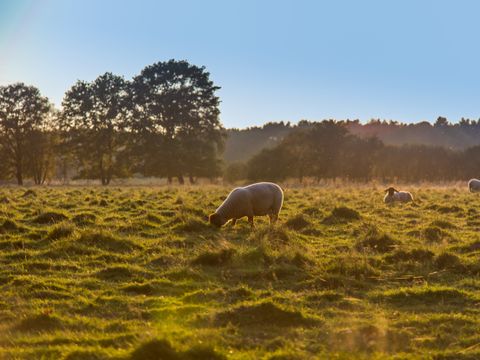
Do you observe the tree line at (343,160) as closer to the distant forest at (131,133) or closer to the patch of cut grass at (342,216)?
the distant forest at (131,133)

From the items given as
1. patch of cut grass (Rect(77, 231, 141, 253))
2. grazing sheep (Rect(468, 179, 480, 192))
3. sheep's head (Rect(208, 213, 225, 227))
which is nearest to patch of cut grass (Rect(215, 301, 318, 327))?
patch of cut grass (Rect(77, 231, 141, 253))

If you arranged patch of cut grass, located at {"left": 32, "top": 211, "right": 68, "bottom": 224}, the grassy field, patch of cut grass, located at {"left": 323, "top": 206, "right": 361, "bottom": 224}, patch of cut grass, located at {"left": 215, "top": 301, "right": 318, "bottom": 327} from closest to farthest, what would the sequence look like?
the grassy field, patch of cut grass, located at {"left": 215, "top": 301, "right": 318, "bottom": 327}, patch of cut grass, located at {"left": 32, "top": 211, "right": 68, "bottom": 224}, patch of cut grass, located at {"left": 323, "top": 206, "right": 361, "bottom": 224}

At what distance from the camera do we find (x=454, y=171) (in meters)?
72.5

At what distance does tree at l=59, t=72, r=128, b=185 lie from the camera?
55938 millimetres

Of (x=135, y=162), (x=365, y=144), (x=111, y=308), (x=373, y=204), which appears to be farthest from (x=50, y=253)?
(x=365, y=144)

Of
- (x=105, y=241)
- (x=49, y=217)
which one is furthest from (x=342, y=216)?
(x=49, y=217)

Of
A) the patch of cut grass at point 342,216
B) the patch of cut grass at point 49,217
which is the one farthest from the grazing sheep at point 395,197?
the patch of cut grass at point 49,217

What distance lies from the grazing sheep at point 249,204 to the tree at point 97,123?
4235 cm

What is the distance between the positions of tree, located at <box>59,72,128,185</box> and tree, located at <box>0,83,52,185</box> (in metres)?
3.16

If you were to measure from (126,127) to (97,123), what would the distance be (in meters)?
3.29

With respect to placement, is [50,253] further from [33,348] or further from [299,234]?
[299,234]

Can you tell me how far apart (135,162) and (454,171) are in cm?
4651

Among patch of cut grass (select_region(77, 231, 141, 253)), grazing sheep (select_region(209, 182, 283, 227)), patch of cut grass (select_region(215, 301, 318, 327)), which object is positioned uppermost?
grazing sheep (select_region(209, 182, 283, 227))

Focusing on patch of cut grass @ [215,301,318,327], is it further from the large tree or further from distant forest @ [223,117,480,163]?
distant forest @ [223,117,480,163]
